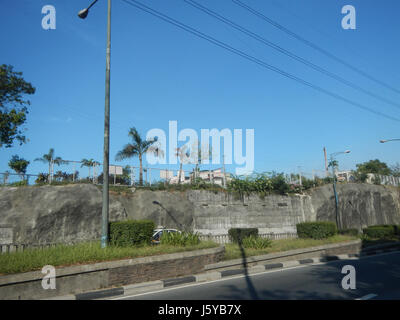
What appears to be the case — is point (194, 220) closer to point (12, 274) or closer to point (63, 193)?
point (63, 193)

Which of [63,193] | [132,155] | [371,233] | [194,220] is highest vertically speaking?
[132,155]

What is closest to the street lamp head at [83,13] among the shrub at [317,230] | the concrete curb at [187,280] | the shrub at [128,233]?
the shrub at [128,233]

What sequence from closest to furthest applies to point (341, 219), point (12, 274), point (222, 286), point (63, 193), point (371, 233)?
point (12, 274) < point (222, 286) < point (63, 193) < point (371, 233) < point (341, 219)

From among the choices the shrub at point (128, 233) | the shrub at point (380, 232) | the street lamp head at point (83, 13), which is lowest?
the shrub at point (380, 232)

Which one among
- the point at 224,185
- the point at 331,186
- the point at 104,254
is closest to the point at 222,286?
the point at 104,254

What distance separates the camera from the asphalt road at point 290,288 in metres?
7.63

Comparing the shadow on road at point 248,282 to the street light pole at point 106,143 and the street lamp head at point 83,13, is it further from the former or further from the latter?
the street lamp head at point 83,13

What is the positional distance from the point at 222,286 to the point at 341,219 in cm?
2436

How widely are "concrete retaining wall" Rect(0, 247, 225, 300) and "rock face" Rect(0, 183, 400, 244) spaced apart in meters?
8.23

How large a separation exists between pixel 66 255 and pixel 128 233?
2679 millimetres

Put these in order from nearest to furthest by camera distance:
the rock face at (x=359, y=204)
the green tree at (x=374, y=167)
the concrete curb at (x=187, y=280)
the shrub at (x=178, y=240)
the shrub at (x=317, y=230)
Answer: the concrete curb at (x=187, y=280) < the shrub at (x=178, y=240) < the shrub at (x=317, y=230) < the rock face at (x=359, y=204) < the green tree at (x=374, y=167)

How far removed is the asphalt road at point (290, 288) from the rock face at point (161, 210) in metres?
9.92
